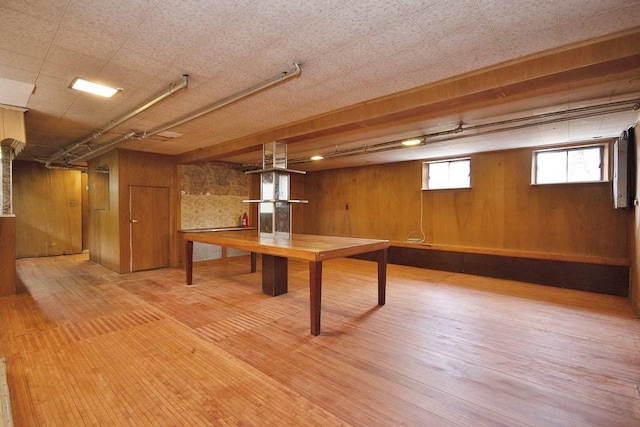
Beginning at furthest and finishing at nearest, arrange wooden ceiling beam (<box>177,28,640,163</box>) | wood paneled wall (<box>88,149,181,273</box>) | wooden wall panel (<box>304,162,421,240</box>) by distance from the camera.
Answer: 1. wooden wall panel (<box>304,162,421,240</box>)
2. wood paneled wall (<box>88,149,181,273</box>)
3. wooden ceiling beam (<box>177,28,640,163</box>)

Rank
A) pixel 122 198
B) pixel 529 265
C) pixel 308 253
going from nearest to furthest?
pixel 308 253
pixel 529 265
pixel 122 198

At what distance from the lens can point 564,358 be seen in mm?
2520

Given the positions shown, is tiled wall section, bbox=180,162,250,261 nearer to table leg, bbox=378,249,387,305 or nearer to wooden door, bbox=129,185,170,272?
wooden door, bbox=129,185,170,272

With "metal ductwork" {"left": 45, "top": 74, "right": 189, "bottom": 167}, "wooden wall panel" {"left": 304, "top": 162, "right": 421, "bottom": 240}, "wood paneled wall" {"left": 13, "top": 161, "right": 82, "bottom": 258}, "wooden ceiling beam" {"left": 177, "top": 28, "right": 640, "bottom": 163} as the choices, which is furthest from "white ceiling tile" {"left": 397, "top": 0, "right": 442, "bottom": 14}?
"wood paneled wall" {"left": 13, "top": 161, "right": 82, "bottom": 258}

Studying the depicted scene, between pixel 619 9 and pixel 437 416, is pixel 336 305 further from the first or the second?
pixel 619 9

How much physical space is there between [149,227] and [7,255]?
2.19 metres

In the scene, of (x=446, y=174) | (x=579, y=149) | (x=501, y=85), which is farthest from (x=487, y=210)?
(x=501, y=85)

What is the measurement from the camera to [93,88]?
300 cm

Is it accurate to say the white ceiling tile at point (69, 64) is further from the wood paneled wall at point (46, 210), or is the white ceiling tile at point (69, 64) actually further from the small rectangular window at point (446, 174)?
the wood paneled wall at point (46, 210)

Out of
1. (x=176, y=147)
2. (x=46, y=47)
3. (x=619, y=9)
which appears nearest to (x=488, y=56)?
(x=619, y=9)

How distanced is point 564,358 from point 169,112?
483 cm

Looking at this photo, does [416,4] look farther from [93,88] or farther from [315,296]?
[93,88]

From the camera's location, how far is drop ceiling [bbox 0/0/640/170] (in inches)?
72.4

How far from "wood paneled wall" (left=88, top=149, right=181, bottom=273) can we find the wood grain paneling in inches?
61.9
